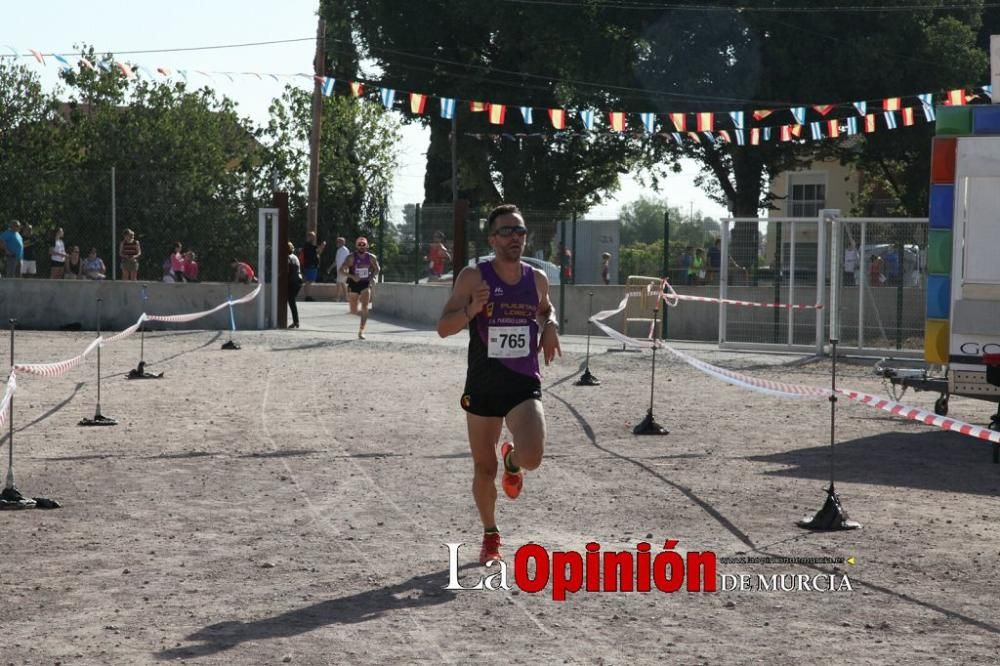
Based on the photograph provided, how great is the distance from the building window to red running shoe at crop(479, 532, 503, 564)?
49435 millimetres

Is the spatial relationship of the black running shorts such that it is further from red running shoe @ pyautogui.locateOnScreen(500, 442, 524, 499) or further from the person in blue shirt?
the person in blue shirt

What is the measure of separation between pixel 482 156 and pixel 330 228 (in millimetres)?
5599

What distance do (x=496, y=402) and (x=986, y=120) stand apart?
7.41 m

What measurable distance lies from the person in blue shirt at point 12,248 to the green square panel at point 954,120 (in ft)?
70.8

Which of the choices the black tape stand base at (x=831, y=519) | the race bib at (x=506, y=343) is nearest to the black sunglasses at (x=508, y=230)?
the race bib at (x=506, y=343)

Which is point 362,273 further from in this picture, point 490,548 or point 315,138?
point 490,548

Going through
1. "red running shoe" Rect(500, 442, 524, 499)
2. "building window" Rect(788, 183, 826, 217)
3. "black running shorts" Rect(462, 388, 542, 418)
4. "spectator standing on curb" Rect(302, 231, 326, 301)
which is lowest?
"red running shoe" Rect(500, 442, 524, 499)

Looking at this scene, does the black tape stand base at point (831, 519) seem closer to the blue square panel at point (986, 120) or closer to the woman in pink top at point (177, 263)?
the blue square panel at point (986, 120)

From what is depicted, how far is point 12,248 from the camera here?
3027 cm

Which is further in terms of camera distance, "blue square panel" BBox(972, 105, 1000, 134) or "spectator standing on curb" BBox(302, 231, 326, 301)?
"spectator standing on curb" BBox(302, 231, 326, 301)

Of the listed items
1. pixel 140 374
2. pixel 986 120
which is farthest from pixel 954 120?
pixel 140 374

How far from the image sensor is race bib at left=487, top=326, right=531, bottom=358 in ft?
25.3

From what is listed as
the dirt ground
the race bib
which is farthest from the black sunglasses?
the dirt ground

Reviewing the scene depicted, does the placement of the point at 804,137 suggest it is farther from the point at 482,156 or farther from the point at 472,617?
the point at 472,617
